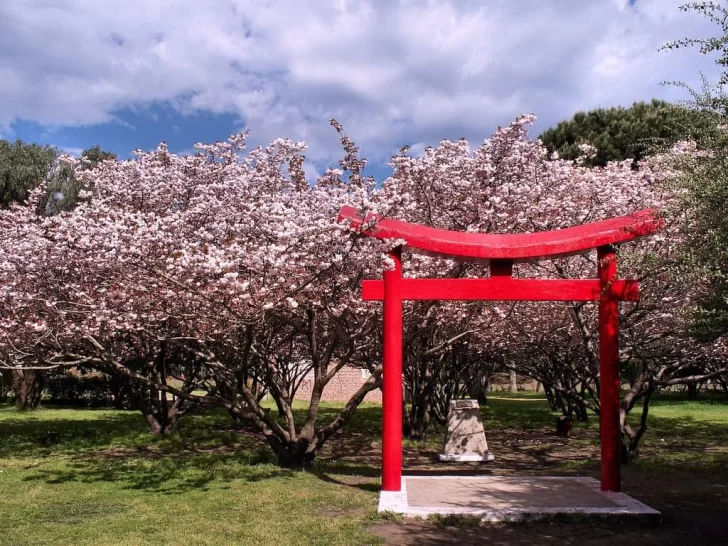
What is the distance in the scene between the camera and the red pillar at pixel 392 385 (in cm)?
852

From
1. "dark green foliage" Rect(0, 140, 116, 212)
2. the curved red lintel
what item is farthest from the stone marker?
"dark green foliage" Rect(0, 140, 116, 212)

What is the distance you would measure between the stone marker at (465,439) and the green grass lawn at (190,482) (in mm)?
1421

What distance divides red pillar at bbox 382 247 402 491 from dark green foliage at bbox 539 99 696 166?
586 inches

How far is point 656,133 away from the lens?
21.8 metres

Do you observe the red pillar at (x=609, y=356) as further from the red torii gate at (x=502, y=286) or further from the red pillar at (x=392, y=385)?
the red pillar at (x=392, y=385)

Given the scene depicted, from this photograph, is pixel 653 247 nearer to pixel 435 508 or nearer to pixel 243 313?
pixel 435 508

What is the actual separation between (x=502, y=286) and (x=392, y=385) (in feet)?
6.22

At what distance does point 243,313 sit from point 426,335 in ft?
16.4

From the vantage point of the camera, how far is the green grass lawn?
22.7 ft

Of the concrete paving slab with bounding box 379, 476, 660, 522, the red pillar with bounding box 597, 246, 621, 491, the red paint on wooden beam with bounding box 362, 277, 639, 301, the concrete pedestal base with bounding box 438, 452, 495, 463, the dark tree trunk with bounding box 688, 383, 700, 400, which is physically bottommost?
the concrete pedestal base with bounding box 438, 452, 495, 463

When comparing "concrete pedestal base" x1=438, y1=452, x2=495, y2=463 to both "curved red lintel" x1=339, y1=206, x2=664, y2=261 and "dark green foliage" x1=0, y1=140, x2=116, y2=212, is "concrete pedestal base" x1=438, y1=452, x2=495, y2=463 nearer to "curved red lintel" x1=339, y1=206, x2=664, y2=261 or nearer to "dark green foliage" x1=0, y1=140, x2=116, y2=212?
"curved red lintel" x1=339, y1=206, x2=664, y2=261

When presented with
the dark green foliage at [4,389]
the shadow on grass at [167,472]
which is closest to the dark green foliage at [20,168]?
the dark green foliage at [4,389]

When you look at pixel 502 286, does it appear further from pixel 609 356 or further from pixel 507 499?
pixel 507 499

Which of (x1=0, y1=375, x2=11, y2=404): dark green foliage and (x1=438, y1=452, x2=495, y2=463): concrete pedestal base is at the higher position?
(x1=0, y1=375, x2=11, y2=404): dark green foliage
